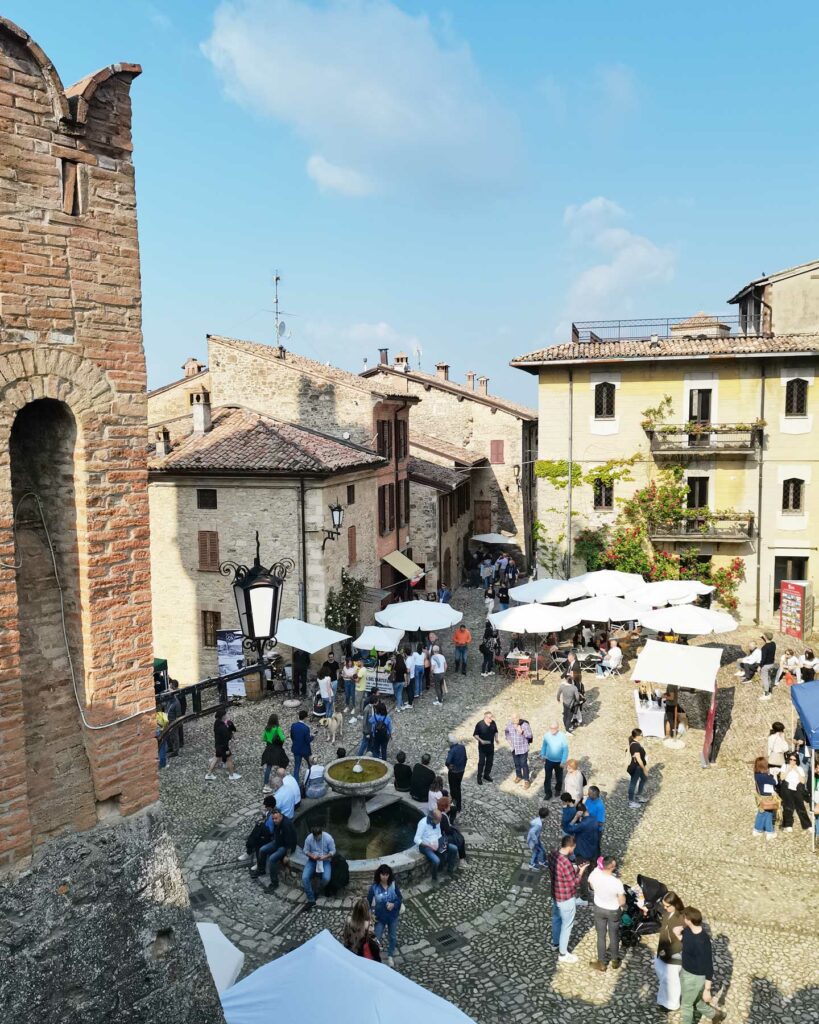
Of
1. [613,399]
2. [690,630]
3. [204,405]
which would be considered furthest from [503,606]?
[204,405]

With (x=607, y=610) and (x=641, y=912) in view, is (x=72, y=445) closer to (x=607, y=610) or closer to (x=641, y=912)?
(x=641, y=912)

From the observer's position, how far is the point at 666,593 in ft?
74.2

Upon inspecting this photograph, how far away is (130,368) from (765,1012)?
9.40m

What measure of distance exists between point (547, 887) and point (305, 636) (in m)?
9.50

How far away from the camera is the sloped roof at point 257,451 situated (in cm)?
2195

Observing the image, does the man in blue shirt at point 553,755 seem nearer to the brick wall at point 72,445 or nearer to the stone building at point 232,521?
the brick wall at point 72,445

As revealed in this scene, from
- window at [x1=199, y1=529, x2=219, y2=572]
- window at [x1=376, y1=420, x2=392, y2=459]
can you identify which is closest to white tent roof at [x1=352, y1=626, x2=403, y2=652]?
window at [x1=199, y1=529, x2=219, y2=572]

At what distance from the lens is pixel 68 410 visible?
6.12 meters

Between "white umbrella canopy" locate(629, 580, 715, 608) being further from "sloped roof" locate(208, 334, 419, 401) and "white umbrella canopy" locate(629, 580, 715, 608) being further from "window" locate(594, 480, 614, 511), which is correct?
"sloped roof" locate(208, 334, 419, 401)

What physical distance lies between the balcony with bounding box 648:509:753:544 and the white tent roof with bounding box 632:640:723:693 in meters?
9.80

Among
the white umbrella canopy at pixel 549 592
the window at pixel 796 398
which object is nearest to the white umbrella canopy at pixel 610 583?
the white umbrella canopy at pixel 549 592

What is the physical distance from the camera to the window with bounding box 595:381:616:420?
90.4 ft

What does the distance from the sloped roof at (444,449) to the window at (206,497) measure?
49.5 ft

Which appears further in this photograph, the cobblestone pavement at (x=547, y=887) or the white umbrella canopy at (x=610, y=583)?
the white umbrella canopy at (x=610, y=583)
